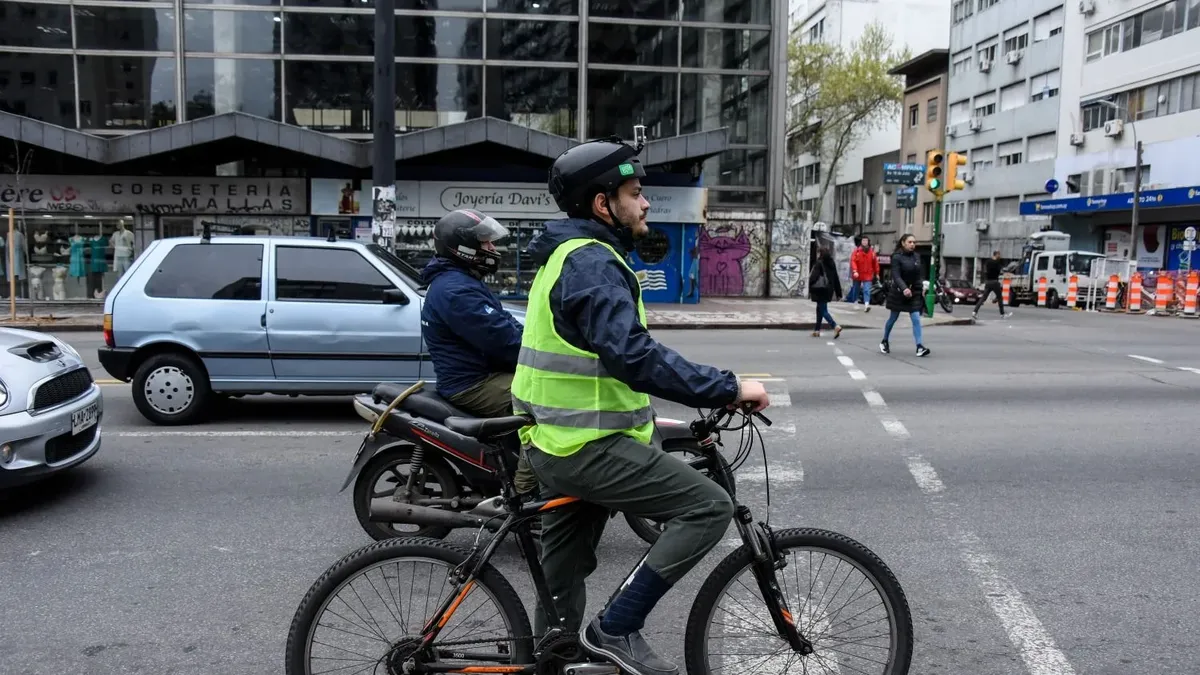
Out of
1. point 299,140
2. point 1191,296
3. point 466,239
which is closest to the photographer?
point 466,239

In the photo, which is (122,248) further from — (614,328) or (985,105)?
(985,105)

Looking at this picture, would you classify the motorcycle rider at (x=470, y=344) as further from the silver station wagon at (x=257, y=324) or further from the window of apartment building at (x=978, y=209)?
the window of apartment building at (x=978, y=209)

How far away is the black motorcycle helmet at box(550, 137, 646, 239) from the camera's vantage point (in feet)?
9.31

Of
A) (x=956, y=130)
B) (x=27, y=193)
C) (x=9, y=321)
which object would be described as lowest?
(x=9, y=321)

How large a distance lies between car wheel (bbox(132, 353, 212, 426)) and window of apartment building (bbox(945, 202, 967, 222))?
52.1m

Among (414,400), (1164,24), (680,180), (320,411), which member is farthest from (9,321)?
(1164,24)

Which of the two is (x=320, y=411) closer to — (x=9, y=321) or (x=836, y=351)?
(x=836, y=351)

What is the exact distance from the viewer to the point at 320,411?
9.05 metres

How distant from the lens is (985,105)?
51094 millimetres

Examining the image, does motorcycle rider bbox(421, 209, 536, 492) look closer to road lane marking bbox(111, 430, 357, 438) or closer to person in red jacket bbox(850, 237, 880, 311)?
road lane marking bbox(111, 430, 357, 438)

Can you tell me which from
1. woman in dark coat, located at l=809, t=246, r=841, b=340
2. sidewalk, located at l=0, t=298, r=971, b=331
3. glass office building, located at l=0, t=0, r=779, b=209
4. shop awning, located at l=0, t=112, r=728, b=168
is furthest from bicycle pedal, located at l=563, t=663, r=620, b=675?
glass office building, located at l=0, t=0, r=779, b=209

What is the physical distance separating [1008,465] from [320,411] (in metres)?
6.03

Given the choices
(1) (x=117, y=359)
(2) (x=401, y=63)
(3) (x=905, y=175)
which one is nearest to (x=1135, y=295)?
(3) (x=905, y=175)

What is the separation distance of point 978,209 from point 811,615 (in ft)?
178
